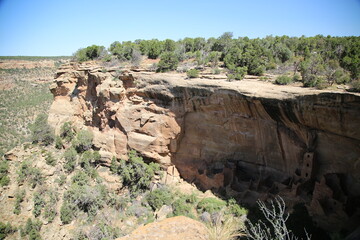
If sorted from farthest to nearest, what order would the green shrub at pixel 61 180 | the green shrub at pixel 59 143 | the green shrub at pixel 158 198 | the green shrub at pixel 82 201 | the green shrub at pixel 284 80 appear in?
the green shrub at pixel 59 143 → the green shrub at pixel 61 180 → the green shrub at pixel 82 201 → the green shrub at pixel 158 198 → the green shrub at pixel 284 80

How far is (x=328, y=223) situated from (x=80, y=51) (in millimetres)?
26030

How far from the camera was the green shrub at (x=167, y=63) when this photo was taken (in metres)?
19.2

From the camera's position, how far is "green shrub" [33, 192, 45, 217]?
15727 mm

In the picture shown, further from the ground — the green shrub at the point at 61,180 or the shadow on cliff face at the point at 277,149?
the shadow on cliff face at the point at 277,149

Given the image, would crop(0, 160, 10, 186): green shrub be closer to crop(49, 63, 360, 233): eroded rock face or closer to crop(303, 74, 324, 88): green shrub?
crop(49, 63, 360, 233): eroded rock face

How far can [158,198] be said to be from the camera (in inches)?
610

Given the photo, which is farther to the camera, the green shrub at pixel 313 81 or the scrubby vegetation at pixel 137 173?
the scrubby vegetation at pixel 137 173

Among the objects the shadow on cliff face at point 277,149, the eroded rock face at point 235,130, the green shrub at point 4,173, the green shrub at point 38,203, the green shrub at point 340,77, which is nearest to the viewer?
the shadow on cliff face at point 277,149

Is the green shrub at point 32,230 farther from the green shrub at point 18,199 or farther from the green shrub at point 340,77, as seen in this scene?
the green shrub at point 340,77

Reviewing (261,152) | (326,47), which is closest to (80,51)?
(261,152)

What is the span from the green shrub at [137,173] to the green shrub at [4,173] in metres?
8.43

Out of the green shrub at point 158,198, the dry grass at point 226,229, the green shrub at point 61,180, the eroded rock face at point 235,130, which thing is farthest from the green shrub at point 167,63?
the dry grass at point 226,229

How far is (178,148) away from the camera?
1791 centimetres

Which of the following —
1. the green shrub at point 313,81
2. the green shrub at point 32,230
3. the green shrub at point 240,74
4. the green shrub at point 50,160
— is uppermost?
the green shrub at point 240,74
